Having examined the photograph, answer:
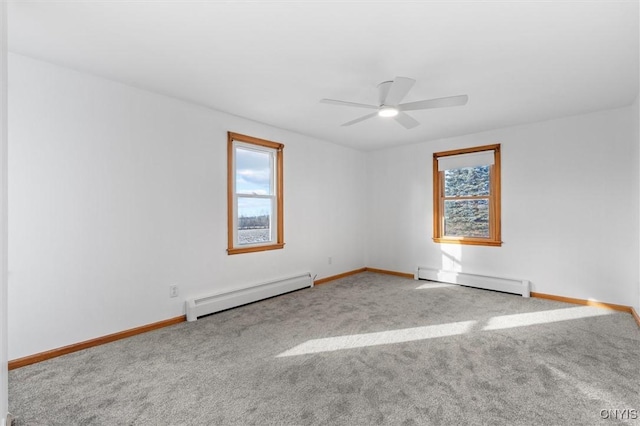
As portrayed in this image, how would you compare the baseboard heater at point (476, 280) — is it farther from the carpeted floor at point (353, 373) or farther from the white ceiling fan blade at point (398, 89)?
the white ceiling fan blade at point (398, 89)

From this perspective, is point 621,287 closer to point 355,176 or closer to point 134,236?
point 355,176

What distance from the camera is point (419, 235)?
218 inches

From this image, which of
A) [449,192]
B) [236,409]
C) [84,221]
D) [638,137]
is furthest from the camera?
[449,192]

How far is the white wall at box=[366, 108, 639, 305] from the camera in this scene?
378cm

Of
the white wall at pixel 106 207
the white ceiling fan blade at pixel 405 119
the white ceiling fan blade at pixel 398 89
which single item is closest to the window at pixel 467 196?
the white ceiling fan blade at pixel 405 119

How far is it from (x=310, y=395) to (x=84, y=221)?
8.08 ft

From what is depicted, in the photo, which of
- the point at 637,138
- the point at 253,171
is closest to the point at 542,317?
the point at 637,138

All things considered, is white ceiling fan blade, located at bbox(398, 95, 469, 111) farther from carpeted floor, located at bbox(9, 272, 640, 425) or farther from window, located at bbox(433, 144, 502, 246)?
window, located at bbox(433, 144, 502, 246)

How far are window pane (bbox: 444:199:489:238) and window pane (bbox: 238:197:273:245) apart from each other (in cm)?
302

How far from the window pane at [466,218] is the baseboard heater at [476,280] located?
26.3 inches

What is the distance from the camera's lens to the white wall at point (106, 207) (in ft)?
8.21

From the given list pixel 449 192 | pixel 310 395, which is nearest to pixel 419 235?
pixel 449 192

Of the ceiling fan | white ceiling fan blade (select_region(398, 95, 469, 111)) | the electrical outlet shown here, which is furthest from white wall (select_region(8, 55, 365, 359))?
white ceiling fan blade (select_region(398, 95, 469, 111))

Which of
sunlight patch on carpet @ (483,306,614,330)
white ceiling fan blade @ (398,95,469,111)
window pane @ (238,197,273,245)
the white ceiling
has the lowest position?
sunlight patch on carpet @ (483,306,614,330)
